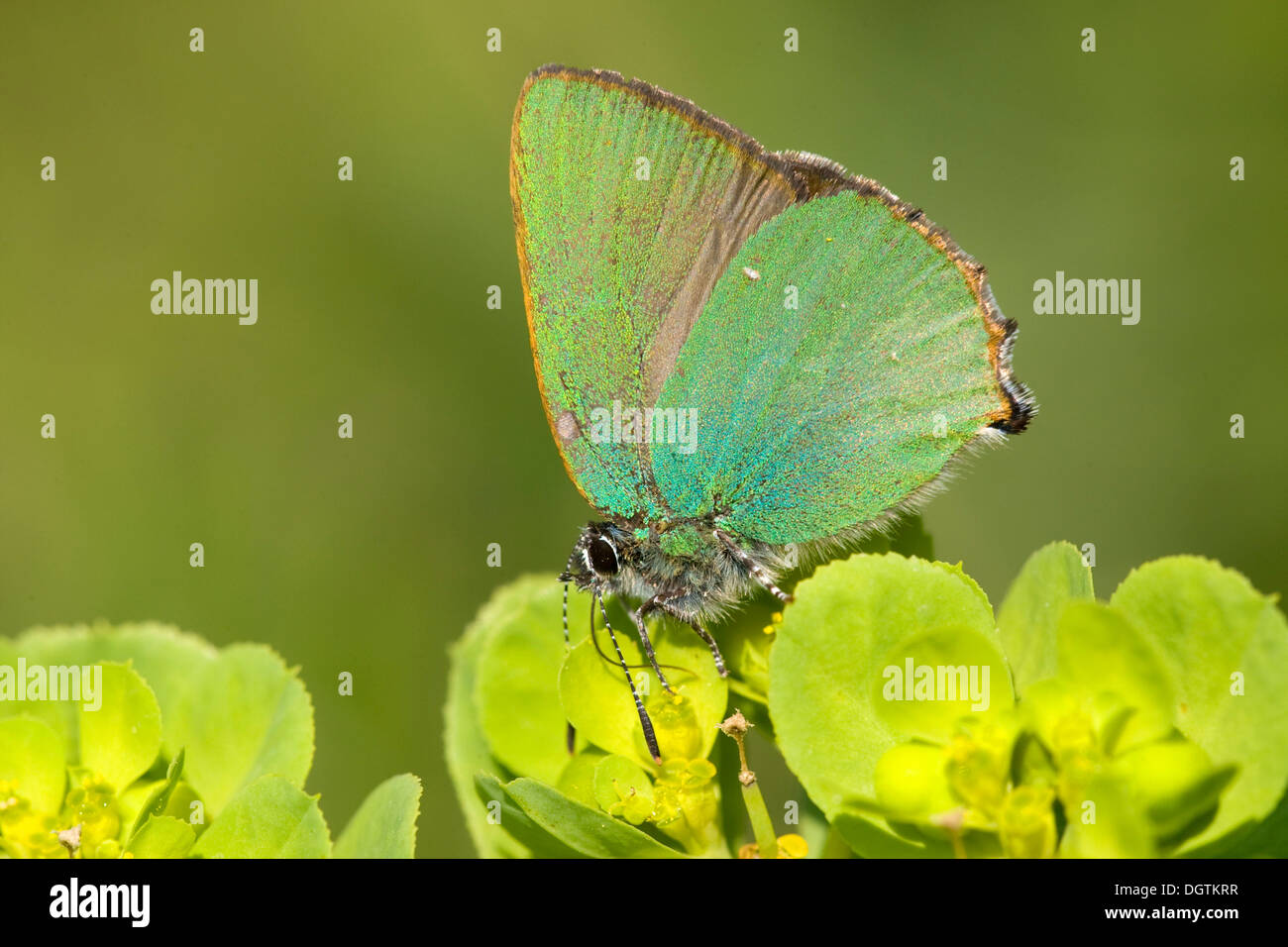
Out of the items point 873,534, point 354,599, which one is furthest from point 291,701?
point 354,599

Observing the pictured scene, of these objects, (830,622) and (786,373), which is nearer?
(830,622)

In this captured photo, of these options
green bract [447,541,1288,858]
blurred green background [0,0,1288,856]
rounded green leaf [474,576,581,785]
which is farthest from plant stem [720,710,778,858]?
blurred green background [0,0,1288,856]

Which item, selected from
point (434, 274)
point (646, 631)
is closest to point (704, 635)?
point (646, 631)

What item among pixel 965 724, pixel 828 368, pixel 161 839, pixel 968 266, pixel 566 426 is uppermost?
pixel 968 266

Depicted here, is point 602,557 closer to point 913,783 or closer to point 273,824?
point 273,824

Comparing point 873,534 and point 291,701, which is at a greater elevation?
point 873,534

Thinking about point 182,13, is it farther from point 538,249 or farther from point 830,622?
point 830,622
